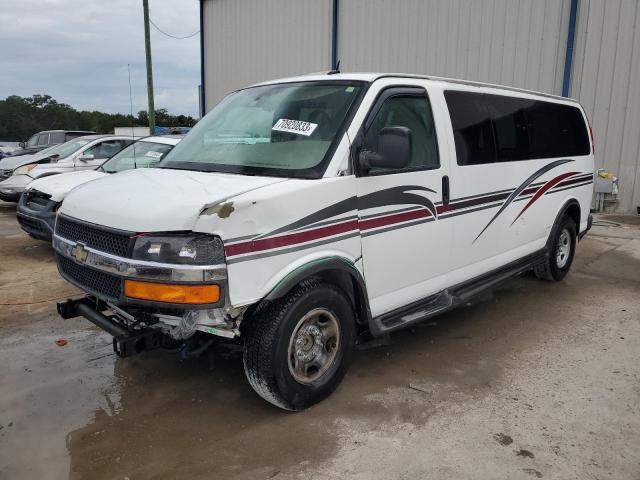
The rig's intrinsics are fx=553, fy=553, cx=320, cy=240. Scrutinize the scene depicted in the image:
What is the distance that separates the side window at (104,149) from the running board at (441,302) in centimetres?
821

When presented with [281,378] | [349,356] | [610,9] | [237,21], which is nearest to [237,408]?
[281,378]

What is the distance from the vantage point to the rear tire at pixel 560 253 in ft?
21.1

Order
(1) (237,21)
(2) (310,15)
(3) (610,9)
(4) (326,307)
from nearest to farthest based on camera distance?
(4) (326,307) → (3) (610,9) → (2) (310,15) → (1) (237,21)

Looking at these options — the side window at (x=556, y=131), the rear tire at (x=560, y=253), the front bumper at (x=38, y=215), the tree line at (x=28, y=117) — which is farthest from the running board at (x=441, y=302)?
the tree line at (x=28, y=117)

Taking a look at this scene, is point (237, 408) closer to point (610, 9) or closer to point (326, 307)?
point (326, 307)

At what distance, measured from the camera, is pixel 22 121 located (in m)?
35.3

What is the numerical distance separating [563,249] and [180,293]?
212 inches

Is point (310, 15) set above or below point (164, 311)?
above

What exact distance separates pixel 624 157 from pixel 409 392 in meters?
10.3

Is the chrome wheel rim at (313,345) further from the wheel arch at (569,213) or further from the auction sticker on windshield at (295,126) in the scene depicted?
the wheel arch at (569,213)

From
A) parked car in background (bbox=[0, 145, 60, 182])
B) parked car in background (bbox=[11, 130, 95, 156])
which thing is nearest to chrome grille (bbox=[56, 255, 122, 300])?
parked car in background (bbox=[0, 145, 60, 182])

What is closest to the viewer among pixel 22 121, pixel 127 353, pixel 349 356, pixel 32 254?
pixel 127 353

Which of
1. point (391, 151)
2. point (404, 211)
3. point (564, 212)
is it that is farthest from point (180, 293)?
point (564, 212)

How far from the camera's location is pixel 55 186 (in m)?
7.73
